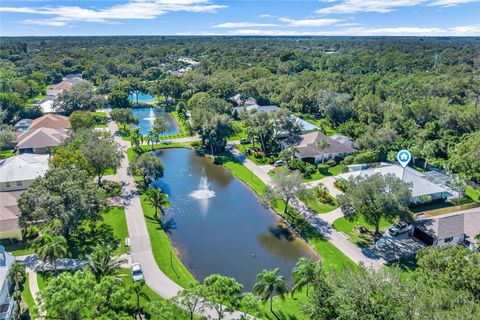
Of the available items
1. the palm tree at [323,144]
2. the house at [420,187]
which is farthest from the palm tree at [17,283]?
the palm tree at [323,144]

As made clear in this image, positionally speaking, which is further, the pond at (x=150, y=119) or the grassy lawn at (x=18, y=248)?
the pond at (x=150, y=119)

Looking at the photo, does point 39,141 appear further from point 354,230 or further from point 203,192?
point 354,230

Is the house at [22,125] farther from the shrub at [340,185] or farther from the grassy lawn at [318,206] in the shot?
the shrub at [340,185]

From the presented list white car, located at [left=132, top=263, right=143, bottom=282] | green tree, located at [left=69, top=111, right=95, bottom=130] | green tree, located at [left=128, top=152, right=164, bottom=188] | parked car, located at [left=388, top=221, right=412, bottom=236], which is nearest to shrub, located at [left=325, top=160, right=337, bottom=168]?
parked car, located at [left=388, top=221, right=412, bottom=236]

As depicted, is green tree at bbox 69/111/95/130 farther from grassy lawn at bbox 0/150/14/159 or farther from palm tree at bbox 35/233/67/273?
palm tree at bbox 35/233/67/273

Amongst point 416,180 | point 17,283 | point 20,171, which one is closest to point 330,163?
point 416,180

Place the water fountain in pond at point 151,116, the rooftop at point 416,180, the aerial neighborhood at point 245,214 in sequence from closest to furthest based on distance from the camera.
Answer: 1. the aerial neighborhood at point 245,214
2. the rooftop at point 416,180
3. the water fountain in pond at point 151,116

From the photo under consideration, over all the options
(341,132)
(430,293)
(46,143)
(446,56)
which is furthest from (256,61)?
(430,293)
